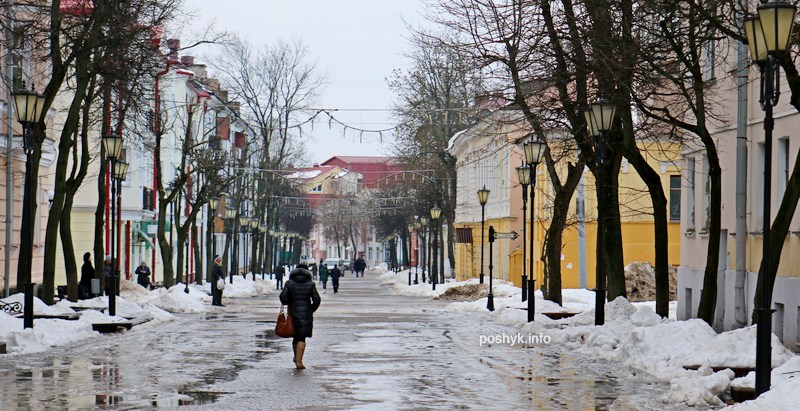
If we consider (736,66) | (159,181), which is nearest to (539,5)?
(736,66)

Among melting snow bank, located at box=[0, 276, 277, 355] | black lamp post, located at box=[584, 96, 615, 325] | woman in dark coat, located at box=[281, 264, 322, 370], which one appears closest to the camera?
woman in dark coat, located at box=[281, 264, 322, 370]

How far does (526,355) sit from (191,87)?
65379 mm

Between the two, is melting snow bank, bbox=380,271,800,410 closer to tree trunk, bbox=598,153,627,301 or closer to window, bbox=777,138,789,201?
tree trunk, bbox=598,153,627,301

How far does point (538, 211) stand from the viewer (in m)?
56.9

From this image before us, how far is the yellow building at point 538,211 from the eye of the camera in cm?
5038

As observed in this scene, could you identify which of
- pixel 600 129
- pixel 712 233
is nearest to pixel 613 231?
pixel 600 129

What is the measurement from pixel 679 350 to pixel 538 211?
38.0m

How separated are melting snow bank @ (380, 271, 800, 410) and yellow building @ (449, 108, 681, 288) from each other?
13731mm

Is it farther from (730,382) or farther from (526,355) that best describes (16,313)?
(730,382)

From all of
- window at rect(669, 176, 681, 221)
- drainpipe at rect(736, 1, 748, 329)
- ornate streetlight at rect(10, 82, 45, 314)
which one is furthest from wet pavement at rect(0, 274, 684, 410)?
window at rect(669, 176, 681, 221)

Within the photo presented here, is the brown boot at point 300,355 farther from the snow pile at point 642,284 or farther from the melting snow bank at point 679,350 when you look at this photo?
the snow pile at point 642,284

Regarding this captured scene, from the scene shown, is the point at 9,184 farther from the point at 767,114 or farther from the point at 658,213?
the point at 767,114

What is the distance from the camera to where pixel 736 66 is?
25422 mm

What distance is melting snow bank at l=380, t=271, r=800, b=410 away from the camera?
47.0 feet
